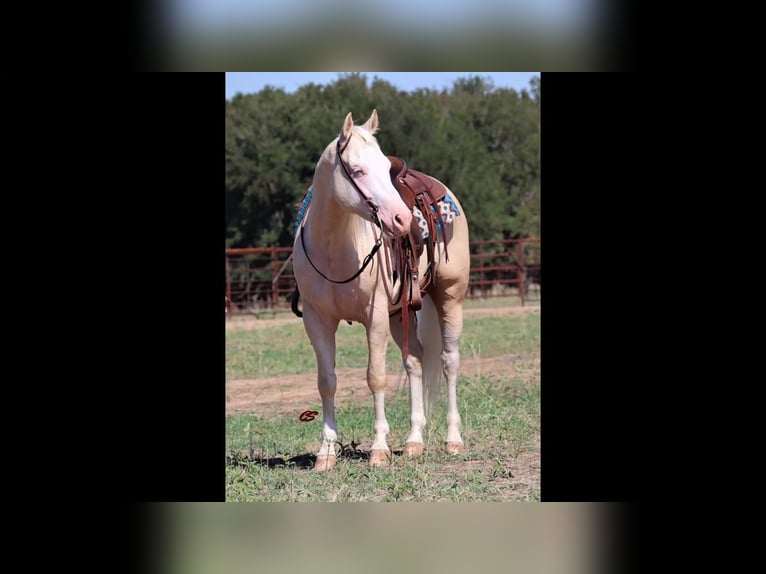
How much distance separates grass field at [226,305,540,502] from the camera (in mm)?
5156

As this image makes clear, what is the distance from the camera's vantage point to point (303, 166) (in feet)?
74.6

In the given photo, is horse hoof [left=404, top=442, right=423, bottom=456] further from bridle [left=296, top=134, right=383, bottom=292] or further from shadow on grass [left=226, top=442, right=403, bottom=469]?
bridle [left=296, top=134, right=383, bottom=292]

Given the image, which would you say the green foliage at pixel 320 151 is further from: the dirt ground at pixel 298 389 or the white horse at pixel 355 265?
the white horse at pixel 355 265

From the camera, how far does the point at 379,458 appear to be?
5.61 metres

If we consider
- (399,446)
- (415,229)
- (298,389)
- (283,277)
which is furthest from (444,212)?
(283,277)

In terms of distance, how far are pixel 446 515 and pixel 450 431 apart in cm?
156

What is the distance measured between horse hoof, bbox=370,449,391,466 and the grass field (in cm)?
5

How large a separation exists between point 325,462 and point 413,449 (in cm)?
61

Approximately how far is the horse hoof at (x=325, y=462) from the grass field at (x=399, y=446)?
2.0 inches

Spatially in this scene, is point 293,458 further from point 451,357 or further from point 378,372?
point 451,357

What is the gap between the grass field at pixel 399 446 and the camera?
516 centimetres

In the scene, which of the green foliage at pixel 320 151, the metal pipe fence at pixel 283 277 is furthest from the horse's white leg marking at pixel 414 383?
the green foliage at pixel 320 151
